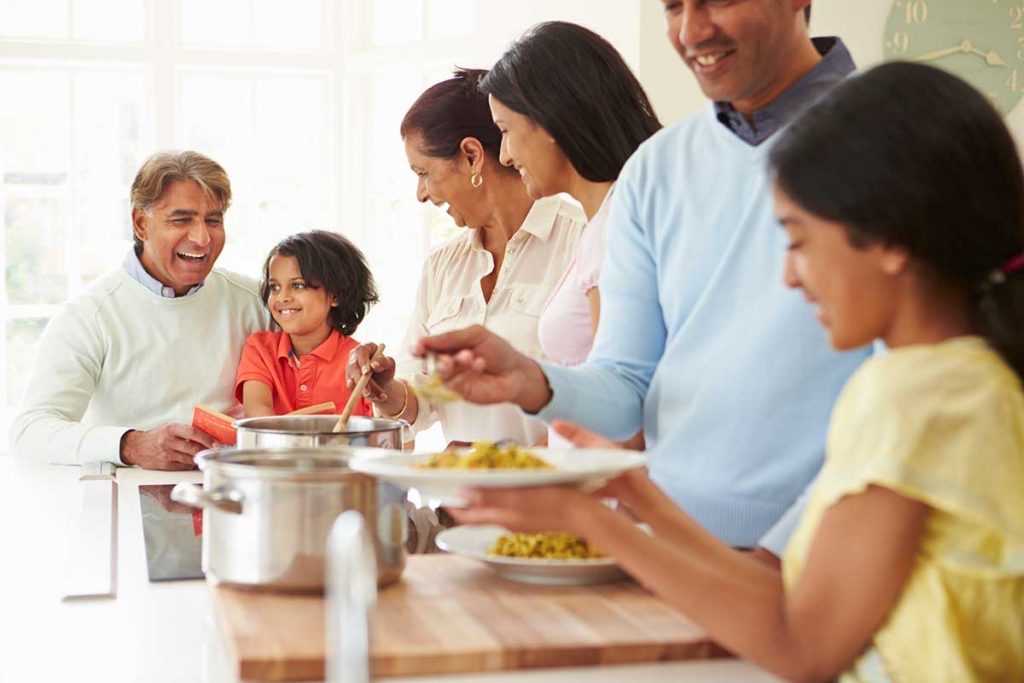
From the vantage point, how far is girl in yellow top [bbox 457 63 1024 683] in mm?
1017

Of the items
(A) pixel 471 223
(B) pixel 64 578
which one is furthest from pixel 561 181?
(B) pixel 64 578

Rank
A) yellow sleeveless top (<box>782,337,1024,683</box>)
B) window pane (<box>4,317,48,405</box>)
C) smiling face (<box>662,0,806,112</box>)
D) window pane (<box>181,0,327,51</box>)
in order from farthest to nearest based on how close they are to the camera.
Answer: window pane (<box>181,0,327,51</box>)
window pane (<box>4,317,48,405</box>)
smiling face (<box>662,0,806,112</box>)
yellow sleeveless top (<box>782,337,1024,683</box>)

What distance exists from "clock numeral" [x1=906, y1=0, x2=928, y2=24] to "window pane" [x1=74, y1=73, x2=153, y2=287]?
3.00 metres

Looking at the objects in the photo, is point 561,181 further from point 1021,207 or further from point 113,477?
point 1021,207

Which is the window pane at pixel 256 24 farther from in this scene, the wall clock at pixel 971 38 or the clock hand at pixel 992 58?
the clock hand at pixel 992 58

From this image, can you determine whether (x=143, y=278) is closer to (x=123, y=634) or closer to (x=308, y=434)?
(x=308, y=434)

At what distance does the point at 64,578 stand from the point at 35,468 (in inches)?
46.4

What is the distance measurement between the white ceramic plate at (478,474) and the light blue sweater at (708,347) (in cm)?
24

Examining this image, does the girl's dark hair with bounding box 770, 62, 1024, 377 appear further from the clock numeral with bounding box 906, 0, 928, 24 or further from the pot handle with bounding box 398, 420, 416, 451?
the clock numeral with bounding box 906, 0, 928, 24

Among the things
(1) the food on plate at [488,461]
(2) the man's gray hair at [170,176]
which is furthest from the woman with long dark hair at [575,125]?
(2) the man's gray hair at [170,176]

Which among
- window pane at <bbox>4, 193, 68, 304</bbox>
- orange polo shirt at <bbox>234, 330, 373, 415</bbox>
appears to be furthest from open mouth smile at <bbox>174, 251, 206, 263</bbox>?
window pane at <bbox>4, 193, 68, 304</bbox>

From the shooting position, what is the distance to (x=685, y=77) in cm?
399

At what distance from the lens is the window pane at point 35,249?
5.11 meters

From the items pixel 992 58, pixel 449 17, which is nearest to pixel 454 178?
pixel 992 58
